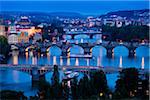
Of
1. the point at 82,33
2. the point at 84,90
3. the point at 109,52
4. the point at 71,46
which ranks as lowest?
the point at 84,90

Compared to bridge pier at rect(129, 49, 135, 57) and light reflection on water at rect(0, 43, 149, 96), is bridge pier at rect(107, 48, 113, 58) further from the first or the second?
bridge pier at rect(129, 49, 135, 57)

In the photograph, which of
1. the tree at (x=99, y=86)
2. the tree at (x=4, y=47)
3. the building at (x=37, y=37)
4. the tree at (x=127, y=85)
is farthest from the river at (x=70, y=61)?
the tree at (x=127, y=85)

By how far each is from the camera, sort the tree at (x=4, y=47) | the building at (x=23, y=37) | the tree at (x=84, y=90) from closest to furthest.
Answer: the tree at (x=84, y=90) < the tree at (x=4, y=47) < the building at (x=23, y=37)

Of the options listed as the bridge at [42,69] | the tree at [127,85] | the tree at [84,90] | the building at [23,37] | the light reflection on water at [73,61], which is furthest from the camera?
the building at [23,37]

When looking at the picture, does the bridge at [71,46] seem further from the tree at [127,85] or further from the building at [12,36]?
the tree at [127,85]

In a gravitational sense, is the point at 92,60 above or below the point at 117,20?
below

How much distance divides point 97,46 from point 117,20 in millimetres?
823

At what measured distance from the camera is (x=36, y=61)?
7.45m

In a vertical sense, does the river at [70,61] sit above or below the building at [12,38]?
below

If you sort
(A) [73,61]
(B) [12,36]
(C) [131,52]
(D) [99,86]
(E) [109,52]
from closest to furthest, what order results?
(D) [99,86] < (A) [73,61] < (C) [131,52] < (E) [109,52] < (B) [12,36]

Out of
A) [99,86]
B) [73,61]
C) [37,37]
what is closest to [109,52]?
[73,61]

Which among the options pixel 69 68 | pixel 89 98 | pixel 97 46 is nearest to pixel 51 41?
pixel 97 46

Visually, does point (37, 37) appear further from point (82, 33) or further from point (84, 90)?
point (84, 90)

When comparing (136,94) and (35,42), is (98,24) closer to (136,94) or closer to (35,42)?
→ (35,42)
